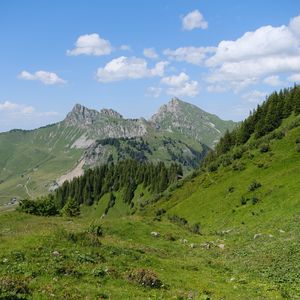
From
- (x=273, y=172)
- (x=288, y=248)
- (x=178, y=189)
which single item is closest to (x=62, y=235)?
(x=288, y=248)

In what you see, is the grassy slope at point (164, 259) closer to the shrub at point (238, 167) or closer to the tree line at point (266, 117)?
the shrub at point (238, 167)

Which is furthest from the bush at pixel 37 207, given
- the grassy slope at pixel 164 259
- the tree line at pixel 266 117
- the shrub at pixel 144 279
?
the tree line at pixel 266 117

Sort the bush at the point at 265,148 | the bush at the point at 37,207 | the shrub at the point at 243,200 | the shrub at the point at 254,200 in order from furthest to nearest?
the bush at the point at 265,148 < the shrub at the point at 243,200 < the shrub at the point at 254,200 < the bush at the point at 37,207

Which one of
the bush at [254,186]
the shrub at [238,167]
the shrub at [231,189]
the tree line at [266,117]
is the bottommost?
the shrub at [231,189]

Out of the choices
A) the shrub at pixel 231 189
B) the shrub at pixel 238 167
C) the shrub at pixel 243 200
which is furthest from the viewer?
the shrub at pixel 238 167

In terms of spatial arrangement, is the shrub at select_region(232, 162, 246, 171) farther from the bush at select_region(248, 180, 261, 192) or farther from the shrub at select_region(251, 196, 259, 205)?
the shrub at select_region(251, 196, 259, 205)

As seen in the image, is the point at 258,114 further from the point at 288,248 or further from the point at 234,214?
the point at 288,248

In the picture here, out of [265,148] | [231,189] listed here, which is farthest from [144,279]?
A: [265,148]

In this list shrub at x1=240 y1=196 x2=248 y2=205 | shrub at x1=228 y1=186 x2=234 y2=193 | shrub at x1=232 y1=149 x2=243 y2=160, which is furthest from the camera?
shrub at x1=232 y1=149 x2=243 y2=160

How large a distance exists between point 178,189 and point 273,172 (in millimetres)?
42790

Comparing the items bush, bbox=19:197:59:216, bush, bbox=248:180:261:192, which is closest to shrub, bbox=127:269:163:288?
bush, bbox=19:197:59:216

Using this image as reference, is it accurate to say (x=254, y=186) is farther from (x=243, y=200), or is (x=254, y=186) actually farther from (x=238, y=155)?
(x=238, y=155)

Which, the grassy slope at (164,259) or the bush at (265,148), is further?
the bush at (265,148)

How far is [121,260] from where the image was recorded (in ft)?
85.0
